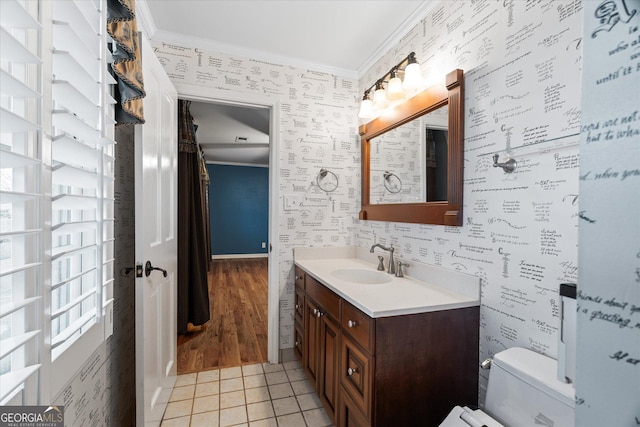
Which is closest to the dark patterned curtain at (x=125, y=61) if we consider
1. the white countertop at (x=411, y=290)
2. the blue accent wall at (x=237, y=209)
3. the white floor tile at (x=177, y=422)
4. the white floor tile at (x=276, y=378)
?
the white countertop at (x=411, y=290)

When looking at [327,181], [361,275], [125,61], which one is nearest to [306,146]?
[327,181]

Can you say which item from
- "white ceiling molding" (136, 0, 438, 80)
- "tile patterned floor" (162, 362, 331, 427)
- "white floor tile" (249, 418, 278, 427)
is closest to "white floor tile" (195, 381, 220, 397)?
"tile patterned floor" (162, 362, 331, 427)

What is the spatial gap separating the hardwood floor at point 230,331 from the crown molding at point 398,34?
253cm

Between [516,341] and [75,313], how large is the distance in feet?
5.13

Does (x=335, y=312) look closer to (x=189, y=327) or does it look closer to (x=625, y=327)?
(x=625, y=327)

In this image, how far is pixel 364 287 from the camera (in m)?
1.49

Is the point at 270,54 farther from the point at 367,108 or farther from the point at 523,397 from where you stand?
the point at 523,397

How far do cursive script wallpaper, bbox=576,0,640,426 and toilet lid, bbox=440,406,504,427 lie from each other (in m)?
0.81

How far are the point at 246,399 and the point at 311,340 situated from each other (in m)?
0.55

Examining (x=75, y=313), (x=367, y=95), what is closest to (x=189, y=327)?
(x=75, y=313)

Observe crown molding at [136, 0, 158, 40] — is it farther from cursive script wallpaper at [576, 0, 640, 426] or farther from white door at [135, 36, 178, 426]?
cursive script wallpaper at [576, 0, 640, 426]

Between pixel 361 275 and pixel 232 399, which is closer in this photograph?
pixel 232 399

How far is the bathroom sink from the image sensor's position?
6.15ft

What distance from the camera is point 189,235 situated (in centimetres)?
276
